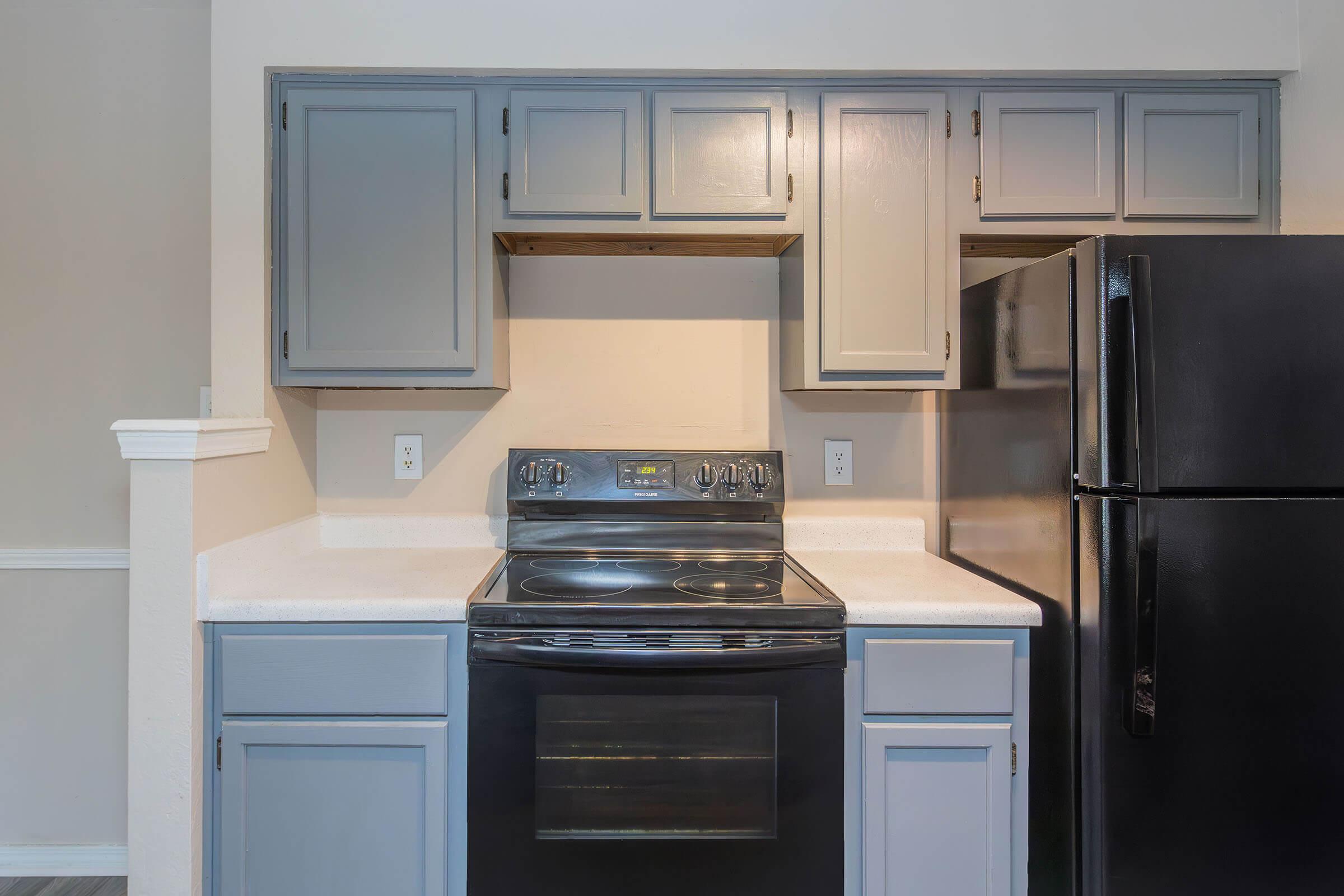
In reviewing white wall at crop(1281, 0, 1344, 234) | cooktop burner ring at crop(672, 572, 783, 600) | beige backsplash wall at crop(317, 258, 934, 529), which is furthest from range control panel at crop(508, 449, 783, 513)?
white wall at crop(1281, 0, 1344, 234)

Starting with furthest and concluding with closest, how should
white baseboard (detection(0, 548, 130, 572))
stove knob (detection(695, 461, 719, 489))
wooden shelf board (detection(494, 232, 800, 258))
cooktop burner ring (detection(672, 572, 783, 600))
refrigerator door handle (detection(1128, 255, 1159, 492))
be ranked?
1. white baseboard (detection(0, 548, 130, 572))
2. stove knob (detection(695, 461, 719, 489))
3. wooden shelf board (detection(494, 232, 800, 258))
4. cooktop burner ring (detection(672, 572, 783, 600))
5. refrigerator door handle (detection(1128, 255, 1159, 492))

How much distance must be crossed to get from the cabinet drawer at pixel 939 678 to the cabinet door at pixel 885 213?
27.2 inches

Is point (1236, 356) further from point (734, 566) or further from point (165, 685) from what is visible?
point (165, 685)

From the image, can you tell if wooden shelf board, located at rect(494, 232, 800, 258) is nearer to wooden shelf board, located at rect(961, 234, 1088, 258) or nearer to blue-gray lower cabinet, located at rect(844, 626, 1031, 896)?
wooden shelf board, located at rect(961, 234, 1088, 258)

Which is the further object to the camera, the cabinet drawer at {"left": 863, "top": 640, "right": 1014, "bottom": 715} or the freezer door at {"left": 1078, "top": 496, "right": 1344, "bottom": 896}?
the cabinet drawer at {"left": 863, "top": 640, "right": 1014, "bottom": 715}

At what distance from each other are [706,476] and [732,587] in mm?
401

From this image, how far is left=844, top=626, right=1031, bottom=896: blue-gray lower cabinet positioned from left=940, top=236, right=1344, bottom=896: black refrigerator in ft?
0.45

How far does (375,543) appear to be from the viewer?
208cm

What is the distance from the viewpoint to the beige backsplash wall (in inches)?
82.7

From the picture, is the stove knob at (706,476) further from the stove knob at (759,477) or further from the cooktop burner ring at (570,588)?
the cooktop burner ring at (570,588)

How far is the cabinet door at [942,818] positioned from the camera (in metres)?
1.46

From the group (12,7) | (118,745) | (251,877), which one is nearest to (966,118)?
(251,877)

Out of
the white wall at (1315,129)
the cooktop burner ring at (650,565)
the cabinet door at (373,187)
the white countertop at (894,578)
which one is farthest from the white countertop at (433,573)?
the white wall at (1315,129)

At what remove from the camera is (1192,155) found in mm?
1803
